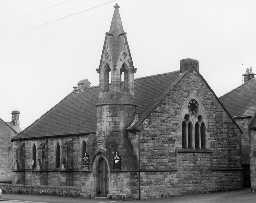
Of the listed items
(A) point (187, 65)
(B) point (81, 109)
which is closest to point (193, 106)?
(A) point (187, 65)

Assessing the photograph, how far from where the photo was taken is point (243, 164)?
42375mm

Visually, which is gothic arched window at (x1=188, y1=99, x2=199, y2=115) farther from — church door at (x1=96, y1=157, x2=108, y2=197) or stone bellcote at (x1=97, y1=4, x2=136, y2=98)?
church door at (x1=96, y1=157, x2=108, y2=197)

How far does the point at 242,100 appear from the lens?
49250 mm

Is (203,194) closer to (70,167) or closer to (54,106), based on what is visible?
(70,167)

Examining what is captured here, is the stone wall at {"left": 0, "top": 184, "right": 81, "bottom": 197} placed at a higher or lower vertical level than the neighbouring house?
lower

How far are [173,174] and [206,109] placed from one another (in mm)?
5703

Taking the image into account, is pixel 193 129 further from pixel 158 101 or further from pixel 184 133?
pixel 158 101

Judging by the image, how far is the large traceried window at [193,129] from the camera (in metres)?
37.3

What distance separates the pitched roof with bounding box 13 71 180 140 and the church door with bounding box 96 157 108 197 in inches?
162

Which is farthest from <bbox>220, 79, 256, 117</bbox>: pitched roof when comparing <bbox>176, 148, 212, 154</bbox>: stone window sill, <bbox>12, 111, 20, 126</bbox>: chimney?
<bbox>12, 111, 20, 126</bbox>: chimney

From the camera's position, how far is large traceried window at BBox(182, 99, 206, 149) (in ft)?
122

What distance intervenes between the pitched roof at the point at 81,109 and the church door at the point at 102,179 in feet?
13.5

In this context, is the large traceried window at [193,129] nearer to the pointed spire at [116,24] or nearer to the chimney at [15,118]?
the pointed spire at [116,24]

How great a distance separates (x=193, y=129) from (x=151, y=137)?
4.15 meters
